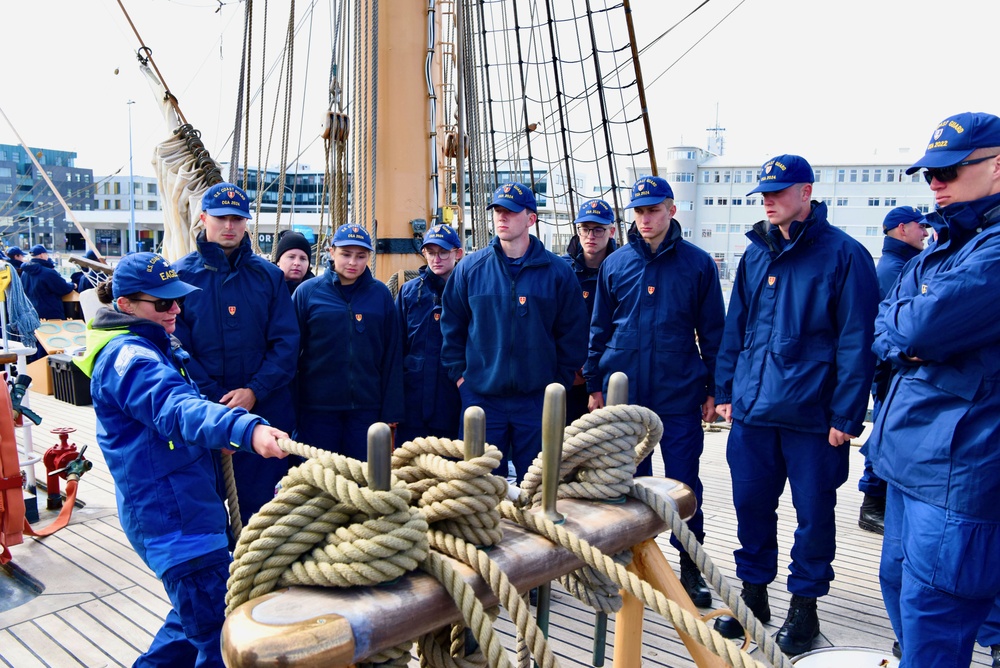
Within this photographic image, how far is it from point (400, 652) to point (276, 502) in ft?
0.96

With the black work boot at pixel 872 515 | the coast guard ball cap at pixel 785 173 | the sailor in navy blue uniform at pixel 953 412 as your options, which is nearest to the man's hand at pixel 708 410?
the coast guard ball cap at pixel 785 173

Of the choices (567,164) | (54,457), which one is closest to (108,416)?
(54,457)

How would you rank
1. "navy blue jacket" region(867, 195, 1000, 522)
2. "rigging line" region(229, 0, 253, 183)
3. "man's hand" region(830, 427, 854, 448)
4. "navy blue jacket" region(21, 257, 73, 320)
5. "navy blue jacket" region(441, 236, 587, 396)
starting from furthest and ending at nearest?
"navy blue jacket" region(21, 257, 73, 320), "rigging line" region(229, 0, 253, 183), "navy blue jacket" region(441, 236, 587, 396), "man's hand" region(830, 427, 854, 448), "navy blue jacket" region(867, 195, 1000, 522)

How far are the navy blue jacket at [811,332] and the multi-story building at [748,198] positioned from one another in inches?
1677

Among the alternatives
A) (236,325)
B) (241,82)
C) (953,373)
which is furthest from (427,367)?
(241,82)

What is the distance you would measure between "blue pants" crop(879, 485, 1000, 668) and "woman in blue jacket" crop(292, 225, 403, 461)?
7.10 feet

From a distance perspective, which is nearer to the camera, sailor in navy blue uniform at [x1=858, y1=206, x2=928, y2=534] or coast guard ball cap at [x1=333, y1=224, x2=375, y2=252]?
coast guard ball cap at [x1=333, y1=224, x2=375, y2=252]

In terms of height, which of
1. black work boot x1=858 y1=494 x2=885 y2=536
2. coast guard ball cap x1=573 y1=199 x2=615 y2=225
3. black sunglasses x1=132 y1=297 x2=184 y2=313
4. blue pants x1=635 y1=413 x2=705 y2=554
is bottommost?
black work boot x1=858 y1=494 x2=885 y2=536

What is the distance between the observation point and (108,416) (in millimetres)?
2033

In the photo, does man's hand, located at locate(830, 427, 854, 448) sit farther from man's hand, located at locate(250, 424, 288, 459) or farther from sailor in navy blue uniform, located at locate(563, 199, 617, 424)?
man's hand, located at locate(250, 424, 288, 459)

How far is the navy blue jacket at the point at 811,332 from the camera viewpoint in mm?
2537

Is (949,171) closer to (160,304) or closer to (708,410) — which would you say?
(708,410)

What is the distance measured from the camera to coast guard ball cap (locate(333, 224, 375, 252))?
3318 mm

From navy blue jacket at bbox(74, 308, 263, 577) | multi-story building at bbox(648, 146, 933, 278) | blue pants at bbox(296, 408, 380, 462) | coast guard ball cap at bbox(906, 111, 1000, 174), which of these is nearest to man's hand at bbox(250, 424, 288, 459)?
navy blue jacket at bbox(74, 308, 263, 577)
